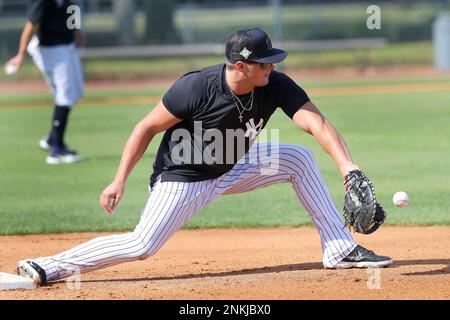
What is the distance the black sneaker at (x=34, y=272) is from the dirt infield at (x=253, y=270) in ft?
0.25

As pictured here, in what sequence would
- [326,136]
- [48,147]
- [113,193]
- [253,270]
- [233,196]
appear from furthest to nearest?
[48,147]
[233,196]
[253,270]
[326,136]
[113,193]

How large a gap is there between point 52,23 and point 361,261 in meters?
6.50

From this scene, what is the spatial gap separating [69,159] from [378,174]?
3762mm

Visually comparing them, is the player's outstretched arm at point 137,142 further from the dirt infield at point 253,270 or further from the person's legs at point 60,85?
the person's legs at point 60,85

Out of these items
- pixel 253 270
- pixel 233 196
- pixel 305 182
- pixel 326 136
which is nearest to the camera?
pixel 326 136

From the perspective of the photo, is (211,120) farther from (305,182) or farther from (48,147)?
(48,147)

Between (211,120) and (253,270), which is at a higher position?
(211,120)

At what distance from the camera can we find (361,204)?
5086 mm

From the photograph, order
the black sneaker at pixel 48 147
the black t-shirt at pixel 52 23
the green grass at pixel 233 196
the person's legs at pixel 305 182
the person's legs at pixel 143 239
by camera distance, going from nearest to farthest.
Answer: the person's legs at pixel 143 239 < the person's legs at pixel 305 182 < the green grass at pixel 233 196 < the black t-shirt at pixel 52 23 < the black sneaker at pixel 48 147

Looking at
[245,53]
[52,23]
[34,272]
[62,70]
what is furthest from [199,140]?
[52,23]

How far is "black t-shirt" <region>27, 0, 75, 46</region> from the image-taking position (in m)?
10.9

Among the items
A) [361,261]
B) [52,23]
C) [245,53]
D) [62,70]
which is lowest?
[361,261]

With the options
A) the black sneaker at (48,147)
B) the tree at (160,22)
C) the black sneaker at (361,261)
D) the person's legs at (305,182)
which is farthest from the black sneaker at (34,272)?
the tree at (160,22)

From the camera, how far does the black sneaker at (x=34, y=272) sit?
533 cm
